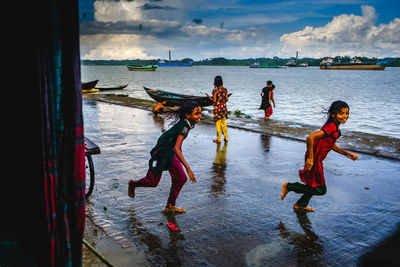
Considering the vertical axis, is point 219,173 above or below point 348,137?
below

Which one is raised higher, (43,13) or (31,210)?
(43,13)

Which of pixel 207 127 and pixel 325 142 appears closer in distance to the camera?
pixel 325 142

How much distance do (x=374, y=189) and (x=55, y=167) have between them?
6.05 m

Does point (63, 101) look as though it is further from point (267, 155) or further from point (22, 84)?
point (267, 155)

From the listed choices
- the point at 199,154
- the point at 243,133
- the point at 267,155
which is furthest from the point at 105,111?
the point at 267,155

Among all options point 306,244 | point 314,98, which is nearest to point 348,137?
point 306,244

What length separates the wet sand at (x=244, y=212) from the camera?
12.5ft

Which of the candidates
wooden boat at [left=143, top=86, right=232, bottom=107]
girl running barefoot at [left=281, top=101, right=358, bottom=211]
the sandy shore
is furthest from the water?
wooden boat at [left=143, top=86, right=232, bottom=107]

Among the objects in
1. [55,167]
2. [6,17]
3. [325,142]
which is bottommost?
[325,142]

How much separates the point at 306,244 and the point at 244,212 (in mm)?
1123

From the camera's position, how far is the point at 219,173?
6.75m

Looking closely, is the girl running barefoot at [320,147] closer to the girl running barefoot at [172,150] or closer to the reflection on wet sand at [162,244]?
the girl running barefoot at [172,150]

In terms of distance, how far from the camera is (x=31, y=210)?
178cm

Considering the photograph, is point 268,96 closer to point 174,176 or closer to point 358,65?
point 174,176
